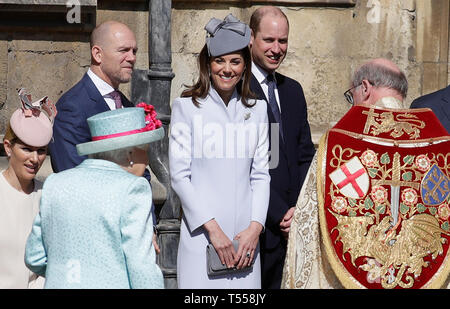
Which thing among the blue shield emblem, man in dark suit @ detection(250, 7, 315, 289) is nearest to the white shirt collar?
man in dark suit @ detection(250, 7, 315, 289)

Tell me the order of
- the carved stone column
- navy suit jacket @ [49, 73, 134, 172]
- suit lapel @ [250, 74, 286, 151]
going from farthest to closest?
the carved stone column → suit lapel @ [250, 74, 286, 151] → navy suit jacket @ [49, 73, 134, 172]

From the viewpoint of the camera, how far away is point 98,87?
673 centimetres

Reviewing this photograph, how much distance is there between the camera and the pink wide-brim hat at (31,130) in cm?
614

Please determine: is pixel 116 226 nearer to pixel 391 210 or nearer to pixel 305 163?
pixel 391 210

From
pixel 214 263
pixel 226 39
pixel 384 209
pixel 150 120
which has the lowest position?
pixel 214 263

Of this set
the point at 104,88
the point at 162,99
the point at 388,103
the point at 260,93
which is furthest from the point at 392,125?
the point at 162,99

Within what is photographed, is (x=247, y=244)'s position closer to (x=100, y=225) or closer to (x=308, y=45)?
(x=100, y=225)

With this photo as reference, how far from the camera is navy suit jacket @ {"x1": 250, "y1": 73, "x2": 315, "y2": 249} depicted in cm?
679

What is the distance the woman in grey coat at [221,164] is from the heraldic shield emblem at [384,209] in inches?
18.0

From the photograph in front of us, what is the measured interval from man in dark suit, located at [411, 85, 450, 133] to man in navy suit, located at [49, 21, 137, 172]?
188 centimetres

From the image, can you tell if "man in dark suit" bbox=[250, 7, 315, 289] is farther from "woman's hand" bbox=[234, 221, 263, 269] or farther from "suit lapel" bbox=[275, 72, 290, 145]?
"woman's hand" bbox=[234, 221, 263, 269]

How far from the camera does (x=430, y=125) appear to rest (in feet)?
20.6

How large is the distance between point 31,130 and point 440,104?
8.57 ft

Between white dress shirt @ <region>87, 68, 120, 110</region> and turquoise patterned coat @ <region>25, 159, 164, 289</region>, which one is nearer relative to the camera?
turquoise patterned coat @ <region>25, 159, 164, 289</region>
